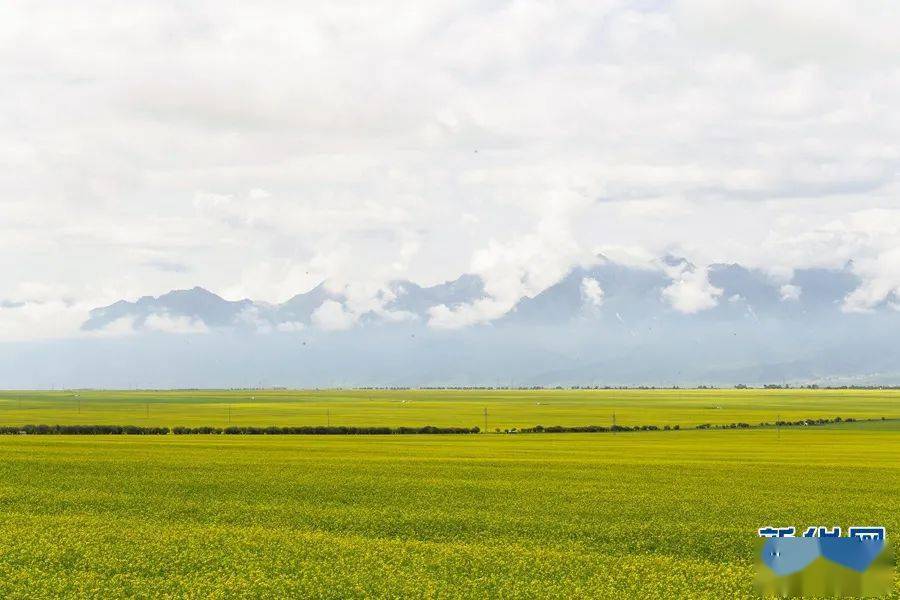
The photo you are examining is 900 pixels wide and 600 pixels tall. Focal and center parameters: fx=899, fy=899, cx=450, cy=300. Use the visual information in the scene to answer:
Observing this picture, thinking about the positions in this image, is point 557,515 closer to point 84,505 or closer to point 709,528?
point 709,528

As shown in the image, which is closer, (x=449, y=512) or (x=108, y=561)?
(x=108, y=561)

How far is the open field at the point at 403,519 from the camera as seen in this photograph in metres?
25.8

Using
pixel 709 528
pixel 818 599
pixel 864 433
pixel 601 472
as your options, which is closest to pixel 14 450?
pixel 601 472

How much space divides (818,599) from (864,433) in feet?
358

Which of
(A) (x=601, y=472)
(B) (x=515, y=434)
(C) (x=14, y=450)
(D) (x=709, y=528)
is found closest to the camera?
(D) (x=709, y=528)

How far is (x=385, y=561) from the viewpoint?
93.1ft

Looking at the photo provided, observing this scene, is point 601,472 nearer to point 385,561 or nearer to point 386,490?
point 386,490

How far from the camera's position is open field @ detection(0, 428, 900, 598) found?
2583 cm

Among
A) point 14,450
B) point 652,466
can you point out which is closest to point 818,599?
point 652,466

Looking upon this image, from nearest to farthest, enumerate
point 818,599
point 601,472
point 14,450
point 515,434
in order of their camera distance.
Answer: point 818,599 < point 601,472 < point 14,450 < point 515,434

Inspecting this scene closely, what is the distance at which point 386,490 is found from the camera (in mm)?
45156

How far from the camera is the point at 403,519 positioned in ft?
120

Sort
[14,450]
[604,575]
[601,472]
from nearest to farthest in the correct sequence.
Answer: [604,575] → [601,472] → [14,450]

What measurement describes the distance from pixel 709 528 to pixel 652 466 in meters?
A: 26.8
